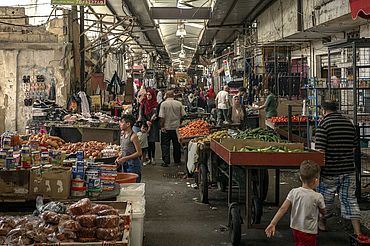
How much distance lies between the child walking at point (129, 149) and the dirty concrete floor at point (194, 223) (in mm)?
906

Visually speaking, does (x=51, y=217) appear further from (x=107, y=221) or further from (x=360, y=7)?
(x=360, y=7)

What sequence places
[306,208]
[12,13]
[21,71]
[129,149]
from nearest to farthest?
1. [306,208]
2. [129,149]
3. [12,13]
4. [21,71]

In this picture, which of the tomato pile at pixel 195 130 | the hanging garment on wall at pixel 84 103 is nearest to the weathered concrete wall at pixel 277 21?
the tomato pile at pixel 195 130

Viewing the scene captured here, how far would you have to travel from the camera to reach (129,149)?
26.6 feet

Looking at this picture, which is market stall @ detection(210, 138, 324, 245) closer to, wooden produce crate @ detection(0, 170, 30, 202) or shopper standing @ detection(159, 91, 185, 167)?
wooden produce crate @ detection(0, 170, 30, 202)

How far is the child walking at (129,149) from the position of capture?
8.02m

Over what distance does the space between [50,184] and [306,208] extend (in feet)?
8.43

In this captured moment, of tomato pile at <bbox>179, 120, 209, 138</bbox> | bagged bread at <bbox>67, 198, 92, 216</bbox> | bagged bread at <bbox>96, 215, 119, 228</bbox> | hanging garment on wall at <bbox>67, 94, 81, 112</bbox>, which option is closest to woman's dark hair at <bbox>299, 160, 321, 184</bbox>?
bagged bread at <bbox>96, 215, 119, 228</bbox>

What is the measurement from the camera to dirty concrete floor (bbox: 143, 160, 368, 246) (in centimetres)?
704

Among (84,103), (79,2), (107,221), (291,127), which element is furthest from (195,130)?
(107,221)

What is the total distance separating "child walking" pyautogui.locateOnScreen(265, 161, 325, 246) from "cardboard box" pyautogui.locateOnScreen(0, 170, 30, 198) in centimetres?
246

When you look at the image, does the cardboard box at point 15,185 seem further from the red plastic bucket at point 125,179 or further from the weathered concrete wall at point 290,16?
the weathered concrete wall at point 290,16

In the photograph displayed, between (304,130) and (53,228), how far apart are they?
34.4 ft

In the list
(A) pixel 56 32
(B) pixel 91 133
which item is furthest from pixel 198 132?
(A) pixel 56 32
